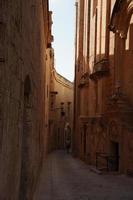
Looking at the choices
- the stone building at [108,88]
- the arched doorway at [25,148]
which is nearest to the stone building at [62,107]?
the stone building at [108,88]

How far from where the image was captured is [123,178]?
17891 millimetres

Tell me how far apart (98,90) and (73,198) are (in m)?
13.4

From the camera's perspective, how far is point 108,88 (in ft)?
78.0

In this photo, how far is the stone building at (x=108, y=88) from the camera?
20.0 meters

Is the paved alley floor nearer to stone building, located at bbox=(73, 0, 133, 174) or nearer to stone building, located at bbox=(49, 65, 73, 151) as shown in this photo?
stone building, located at bbox=(73, 0, 133, 174)

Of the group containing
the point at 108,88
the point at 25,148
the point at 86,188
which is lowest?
A: the point at 86,188

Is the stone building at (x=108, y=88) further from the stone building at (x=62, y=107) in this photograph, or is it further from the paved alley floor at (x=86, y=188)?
the stone building at (x=62, y=107)

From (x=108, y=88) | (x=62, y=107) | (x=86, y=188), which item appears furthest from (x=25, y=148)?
(x=62, y=107)

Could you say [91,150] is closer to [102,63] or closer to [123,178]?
[102,63]

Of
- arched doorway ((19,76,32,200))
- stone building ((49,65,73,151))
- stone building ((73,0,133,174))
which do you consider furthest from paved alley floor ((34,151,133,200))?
stone building ((49,65,73,151))

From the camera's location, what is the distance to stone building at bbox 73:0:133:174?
20.0 metres

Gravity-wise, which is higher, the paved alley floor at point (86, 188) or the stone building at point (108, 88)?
the stone building at point (108, 88)

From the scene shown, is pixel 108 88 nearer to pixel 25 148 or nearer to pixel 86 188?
pixel 86 188

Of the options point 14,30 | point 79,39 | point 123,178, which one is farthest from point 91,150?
point 14,30
